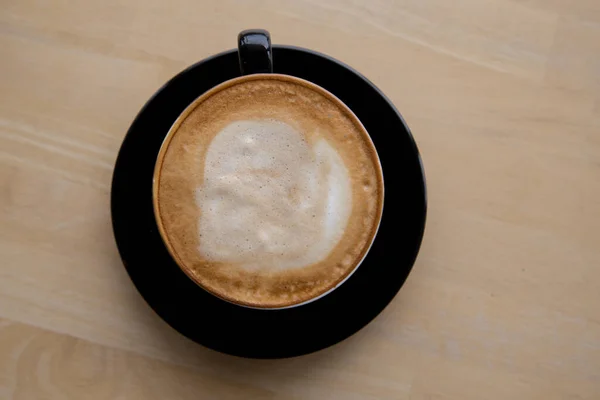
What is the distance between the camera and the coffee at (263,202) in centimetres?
80

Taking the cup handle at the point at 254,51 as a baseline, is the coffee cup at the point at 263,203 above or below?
below

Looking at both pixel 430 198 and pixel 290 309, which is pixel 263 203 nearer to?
pixel 290 309

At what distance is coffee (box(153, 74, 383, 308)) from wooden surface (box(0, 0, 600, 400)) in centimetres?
21

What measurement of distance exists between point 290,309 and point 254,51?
1.32 ft

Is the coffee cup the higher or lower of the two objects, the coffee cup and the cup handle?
the lower

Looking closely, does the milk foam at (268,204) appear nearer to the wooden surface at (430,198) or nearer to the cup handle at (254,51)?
the cup handle at (254,51)

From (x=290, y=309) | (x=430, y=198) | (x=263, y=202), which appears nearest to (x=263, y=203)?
(x=263, y=202)

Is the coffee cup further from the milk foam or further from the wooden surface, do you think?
the wooden surface

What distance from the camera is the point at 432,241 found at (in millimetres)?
978

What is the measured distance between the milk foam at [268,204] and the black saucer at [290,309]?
0.39 ft

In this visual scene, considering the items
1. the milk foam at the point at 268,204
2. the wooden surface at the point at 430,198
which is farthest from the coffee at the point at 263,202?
the wooden surface at the point at 430,198

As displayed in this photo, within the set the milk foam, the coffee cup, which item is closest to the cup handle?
the coffee cup

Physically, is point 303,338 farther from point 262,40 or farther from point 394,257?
point 262,40

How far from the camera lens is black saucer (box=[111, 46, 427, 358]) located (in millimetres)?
873
